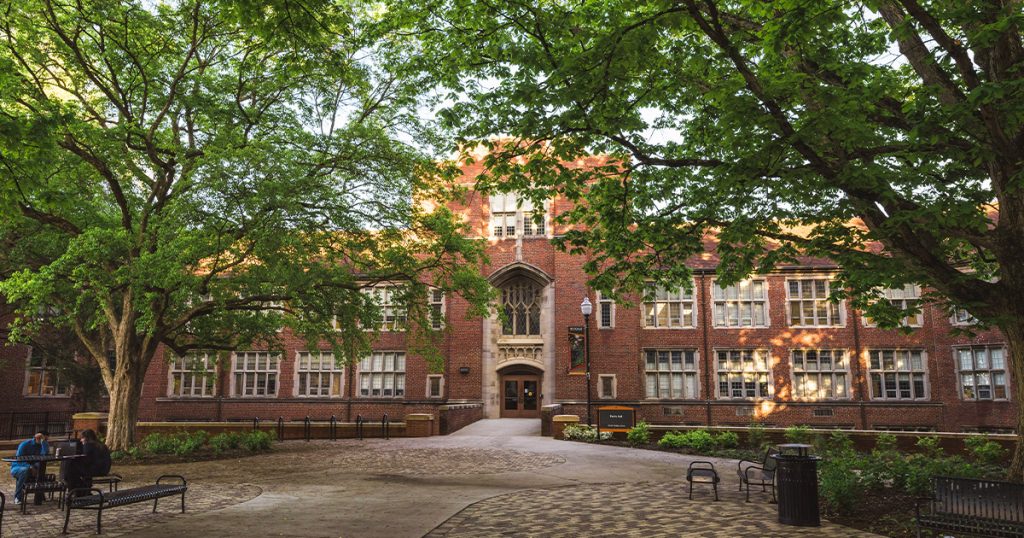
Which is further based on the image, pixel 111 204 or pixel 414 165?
pixel 111 204

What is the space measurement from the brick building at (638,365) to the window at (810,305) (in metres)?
0.05

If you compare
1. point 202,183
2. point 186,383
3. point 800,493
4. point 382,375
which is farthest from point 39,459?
point 186,383

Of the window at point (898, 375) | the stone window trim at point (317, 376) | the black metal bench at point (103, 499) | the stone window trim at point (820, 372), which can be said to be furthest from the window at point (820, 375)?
the black metal bench at point (103, 499)

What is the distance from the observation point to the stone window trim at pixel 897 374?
86.3 ft

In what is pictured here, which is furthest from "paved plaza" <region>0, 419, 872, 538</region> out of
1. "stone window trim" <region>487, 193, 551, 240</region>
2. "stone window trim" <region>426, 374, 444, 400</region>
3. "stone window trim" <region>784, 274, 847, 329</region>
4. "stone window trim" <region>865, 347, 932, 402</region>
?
"stone window trim" <region>865, 347, 932, 402</region>

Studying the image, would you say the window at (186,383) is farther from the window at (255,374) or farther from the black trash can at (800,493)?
the black trash can at (800,493)

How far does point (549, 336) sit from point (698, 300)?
6.97m

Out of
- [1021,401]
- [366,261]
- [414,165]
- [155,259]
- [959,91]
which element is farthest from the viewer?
[366,261]

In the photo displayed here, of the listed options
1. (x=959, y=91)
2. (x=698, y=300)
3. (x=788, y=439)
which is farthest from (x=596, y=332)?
(x=959, y=91)

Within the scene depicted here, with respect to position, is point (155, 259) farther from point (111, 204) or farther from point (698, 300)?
point (698, 300)

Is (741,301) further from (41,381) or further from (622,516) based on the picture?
(41,381)

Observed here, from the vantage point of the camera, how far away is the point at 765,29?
7094 millimetres

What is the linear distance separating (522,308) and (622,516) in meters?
20.5

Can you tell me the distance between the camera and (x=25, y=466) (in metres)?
10.2
